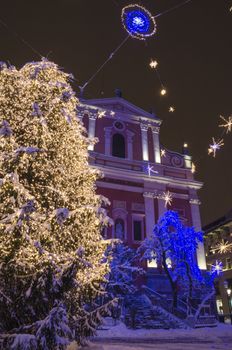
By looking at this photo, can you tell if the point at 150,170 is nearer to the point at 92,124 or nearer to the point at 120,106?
the point at 92,124

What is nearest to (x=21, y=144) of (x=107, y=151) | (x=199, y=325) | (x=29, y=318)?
(x=29, y=318)

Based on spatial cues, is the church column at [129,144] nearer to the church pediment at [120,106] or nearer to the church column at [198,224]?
the church pediment at [120,106]

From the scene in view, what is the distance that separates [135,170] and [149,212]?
11.4 feet

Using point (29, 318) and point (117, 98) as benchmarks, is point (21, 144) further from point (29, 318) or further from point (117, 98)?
point (117, 98)

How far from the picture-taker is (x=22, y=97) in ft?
31.6

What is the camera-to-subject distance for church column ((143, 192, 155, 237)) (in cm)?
2557

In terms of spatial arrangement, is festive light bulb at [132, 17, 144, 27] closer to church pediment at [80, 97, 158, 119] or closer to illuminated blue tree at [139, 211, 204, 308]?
illuminated blue tree at [139, 211, 204, 308]

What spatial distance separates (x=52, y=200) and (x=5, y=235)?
1.56m

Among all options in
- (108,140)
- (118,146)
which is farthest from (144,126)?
(108,140)

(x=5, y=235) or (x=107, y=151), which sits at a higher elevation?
(x=107, y=151)

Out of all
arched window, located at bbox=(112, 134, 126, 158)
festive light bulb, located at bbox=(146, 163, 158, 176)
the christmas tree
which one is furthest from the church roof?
the christmas tree

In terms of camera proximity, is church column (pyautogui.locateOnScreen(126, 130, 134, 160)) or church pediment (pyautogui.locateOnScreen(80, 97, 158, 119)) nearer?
church column (pyautogui.locateOnScreen(126, 130, 134, 160))

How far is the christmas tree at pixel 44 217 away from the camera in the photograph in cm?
742

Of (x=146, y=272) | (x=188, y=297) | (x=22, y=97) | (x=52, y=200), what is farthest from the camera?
(x=146, y=272)
